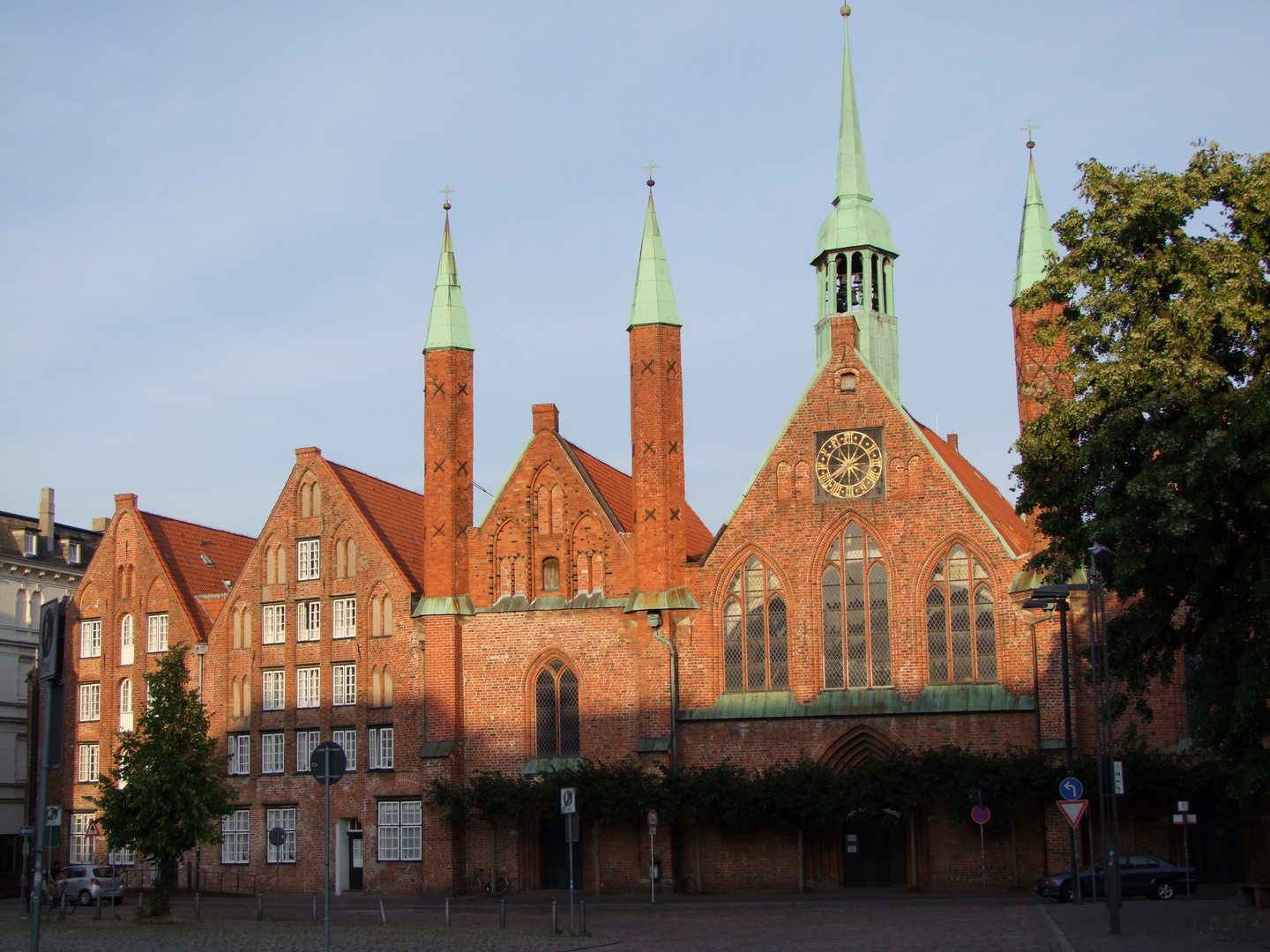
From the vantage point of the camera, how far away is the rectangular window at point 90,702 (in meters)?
55.0

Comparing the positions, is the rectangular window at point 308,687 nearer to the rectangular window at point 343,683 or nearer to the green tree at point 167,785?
the rectangular window at point 343,683

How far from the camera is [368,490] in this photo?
54.5 metres

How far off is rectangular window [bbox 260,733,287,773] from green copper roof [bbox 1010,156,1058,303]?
27455 millimetres

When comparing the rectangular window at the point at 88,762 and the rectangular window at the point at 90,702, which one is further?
the rectangular window at the point at 90,702

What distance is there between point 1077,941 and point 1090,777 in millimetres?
15753

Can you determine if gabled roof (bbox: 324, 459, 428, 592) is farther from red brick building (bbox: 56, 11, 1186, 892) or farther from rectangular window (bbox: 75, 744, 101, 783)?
rectangular window (bbox: 75, 744, 101, 783)

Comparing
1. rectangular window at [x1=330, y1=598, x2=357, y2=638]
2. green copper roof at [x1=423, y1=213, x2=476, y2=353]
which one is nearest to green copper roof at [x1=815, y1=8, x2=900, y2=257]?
green copper roof at [x1=423, y1=213, x2=476, y2=353]

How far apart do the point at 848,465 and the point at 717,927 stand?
57.7ft

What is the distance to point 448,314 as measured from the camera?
50.1 metres

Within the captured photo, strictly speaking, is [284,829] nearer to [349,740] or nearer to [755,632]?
[349,740]

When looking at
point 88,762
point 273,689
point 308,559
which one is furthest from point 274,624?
point 88,762

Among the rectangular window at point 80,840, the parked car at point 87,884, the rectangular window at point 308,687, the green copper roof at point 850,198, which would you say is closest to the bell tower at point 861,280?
the green copper roof at point 850,198

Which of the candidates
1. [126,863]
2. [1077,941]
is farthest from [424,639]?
[1077,941]

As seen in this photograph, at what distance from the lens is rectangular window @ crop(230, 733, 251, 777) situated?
5162 cm
